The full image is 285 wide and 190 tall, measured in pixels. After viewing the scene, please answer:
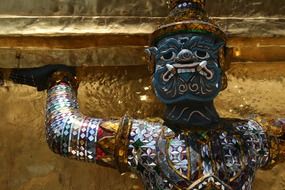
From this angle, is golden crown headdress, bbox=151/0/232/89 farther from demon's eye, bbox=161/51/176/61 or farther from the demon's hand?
the demon's hand

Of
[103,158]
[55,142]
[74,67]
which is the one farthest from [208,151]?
[74,67]

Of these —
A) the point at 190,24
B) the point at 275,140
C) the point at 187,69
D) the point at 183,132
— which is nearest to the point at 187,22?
the point at 190,24

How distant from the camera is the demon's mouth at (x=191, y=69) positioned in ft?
5.34

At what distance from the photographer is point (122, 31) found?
1935mm

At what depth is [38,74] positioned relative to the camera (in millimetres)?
1859

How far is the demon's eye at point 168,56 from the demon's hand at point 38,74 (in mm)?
350

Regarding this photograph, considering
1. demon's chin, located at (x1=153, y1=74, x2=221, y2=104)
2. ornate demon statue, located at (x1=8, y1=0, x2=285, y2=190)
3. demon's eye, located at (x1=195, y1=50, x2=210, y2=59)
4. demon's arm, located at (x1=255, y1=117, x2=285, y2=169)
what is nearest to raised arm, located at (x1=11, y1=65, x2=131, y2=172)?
ornate demon statue, located at (x1=8, y1=0, x2=285, y2=190)

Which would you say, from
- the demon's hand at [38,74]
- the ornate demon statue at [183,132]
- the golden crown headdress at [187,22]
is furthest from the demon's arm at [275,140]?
the demon's hand at [38,74]

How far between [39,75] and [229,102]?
678 mm

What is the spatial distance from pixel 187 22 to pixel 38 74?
494 millimetres

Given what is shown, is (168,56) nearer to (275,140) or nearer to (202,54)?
(202,54)

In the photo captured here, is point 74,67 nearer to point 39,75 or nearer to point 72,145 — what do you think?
point 39,75

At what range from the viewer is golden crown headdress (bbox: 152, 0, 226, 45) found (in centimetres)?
167

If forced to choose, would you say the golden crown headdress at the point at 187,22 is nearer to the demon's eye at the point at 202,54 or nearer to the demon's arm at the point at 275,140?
the demon's eye at the point at 202,54
